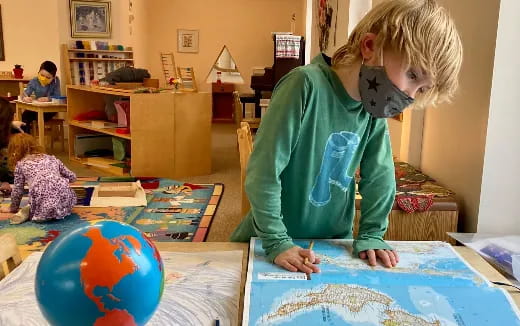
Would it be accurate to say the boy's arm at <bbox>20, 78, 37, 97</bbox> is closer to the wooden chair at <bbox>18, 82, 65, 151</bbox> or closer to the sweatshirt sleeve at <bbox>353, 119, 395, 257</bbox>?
the wooden chair at <bbox>18, 82, 65, 151</bbox>

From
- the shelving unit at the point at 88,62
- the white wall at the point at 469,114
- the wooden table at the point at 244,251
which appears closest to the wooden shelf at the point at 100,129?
the shelving unit at the point at 88,62

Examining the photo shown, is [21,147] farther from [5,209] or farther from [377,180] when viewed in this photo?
[377,180]

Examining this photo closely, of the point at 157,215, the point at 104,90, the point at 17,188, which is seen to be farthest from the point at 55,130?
the point at 157,215

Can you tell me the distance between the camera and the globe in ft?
1.98

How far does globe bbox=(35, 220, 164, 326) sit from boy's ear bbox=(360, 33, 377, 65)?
637 millimetres

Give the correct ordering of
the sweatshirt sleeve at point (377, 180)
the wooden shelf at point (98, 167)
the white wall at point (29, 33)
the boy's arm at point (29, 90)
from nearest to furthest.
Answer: the sweatshirt sleeve at point (377, 180), the wooden shelf at point (98, 167), the boy's arm at point (29, 90), the white wall at point (29, 33)

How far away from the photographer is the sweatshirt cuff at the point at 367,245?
3.59ft

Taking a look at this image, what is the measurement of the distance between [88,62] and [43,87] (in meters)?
1.27

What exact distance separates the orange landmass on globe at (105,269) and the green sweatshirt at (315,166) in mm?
469

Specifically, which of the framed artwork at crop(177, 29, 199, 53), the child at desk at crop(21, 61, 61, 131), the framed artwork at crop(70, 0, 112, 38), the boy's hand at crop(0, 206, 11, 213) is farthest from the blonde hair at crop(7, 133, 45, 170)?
the framed artwork at crop(177, 29, 199, 53)

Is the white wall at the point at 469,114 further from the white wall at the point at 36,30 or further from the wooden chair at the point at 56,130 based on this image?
the white wall at the point at 36,30

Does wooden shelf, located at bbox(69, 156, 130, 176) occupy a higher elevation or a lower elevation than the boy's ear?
lower

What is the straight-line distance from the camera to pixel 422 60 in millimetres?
968

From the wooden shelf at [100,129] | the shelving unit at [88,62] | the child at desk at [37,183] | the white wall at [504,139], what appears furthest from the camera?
the shelving unit at [88,62]
